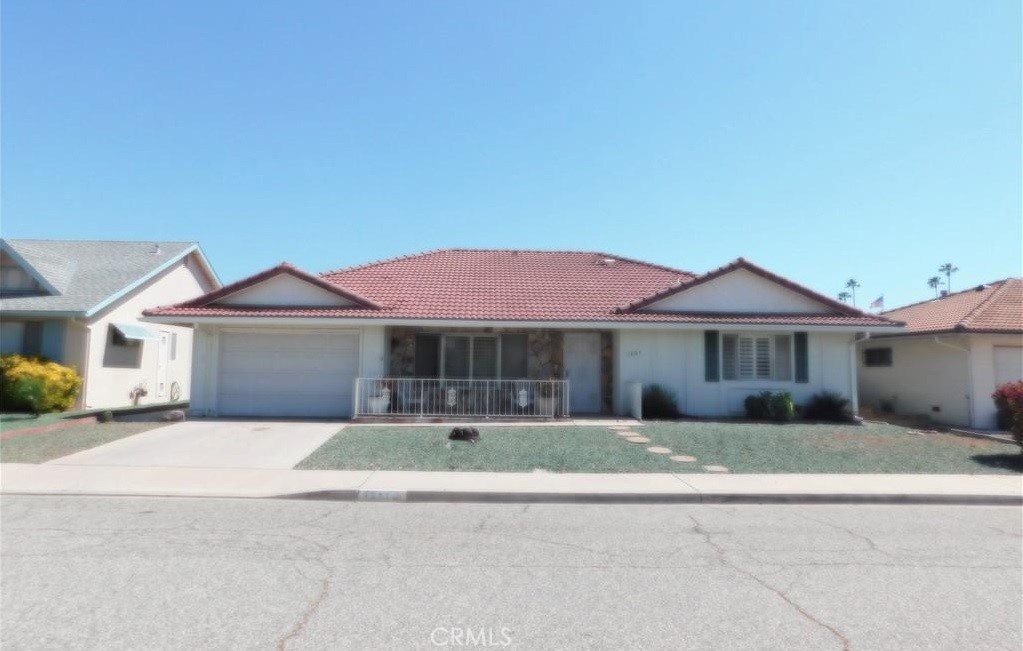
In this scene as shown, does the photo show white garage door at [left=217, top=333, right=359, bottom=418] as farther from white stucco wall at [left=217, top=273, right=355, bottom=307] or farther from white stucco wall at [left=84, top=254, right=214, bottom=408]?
white stucco wall at [left=84, top=254, right=214, bottom=408]

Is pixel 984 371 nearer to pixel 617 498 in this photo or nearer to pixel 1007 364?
pixel 1007 364

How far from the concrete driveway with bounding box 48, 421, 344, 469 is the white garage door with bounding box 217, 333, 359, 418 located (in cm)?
170

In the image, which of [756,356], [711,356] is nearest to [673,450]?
[711,356]

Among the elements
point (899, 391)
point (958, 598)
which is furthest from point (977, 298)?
point (958, 598)

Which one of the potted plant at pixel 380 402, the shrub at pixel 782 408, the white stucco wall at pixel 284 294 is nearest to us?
the potted plant at pixel 380 402

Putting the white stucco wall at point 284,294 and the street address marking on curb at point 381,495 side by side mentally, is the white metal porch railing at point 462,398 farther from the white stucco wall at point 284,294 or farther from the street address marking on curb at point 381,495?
the street address marking on curb at point 381,495

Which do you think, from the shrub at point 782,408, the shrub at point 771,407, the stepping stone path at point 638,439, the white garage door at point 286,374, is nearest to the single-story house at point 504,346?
the white garage door at point 286,374

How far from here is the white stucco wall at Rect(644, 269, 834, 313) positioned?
16938mm

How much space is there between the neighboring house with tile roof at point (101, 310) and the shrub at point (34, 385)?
93cm

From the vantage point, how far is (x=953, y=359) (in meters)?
17.7

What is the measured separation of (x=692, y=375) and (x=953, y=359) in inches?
305

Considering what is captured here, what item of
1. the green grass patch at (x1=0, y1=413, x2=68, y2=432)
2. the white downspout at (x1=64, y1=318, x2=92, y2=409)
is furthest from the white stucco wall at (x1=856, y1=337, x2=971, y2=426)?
the white downspout at (x1=64, y1=318, x2=92, y2=409)

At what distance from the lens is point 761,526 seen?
6.80 meters

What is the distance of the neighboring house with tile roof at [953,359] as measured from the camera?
17.0 meters
